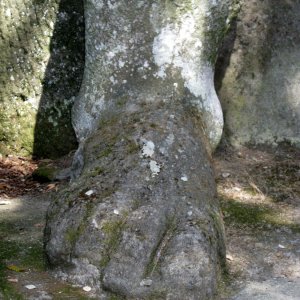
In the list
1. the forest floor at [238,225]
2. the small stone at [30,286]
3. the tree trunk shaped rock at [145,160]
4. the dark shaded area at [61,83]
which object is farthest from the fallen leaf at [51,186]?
the small stone at [30,286]

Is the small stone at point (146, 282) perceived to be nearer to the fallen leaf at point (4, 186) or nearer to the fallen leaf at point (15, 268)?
the fallen leaf at point (15, 268)

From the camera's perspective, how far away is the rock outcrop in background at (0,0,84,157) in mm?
5062

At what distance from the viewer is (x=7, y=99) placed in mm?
5199

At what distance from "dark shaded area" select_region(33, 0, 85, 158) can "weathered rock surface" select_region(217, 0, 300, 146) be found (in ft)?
3.57

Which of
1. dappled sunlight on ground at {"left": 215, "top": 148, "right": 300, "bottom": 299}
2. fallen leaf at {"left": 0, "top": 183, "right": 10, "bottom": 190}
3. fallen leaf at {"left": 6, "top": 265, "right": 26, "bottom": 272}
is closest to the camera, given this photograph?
fallen leaf at {"left": 6, "top": 265, "right": 26, "bottom": 272}

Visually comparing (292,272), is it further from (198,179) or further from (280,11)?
(280,11)

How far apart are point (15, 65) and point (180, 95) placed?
1.74 meters

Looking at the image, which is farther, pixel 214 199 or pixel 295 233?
pixel 295 233

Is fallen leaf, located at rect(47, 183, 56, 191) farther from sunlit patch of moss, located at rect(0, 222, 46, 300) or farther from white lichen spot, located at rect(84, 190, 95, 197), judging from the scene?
white lichen spot, located at rect(84, 190, 95, 197)

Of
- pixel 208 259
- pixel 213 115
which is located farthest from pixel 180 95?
pixel 208 259

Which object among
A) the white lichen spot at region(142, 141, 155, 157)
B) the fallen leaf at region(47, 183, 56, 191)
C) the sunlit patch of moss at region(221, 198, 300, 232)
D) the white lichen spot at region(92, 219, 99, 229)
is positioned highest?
the white lichen spot at region(142, 141, 155, 157)

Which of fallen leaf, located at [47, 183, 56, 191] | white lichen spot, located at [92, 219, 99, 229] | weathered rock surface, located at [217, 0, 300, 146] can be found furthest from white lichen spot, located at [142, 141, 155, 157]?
weathered rock surface, located at [217, 0, 300, 146]

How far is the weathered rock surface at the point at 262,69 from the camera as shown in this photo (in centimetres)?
487

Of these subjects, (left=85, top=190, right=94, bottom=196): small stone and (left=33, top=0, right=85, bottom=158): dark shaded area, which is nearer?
(left=85, top=190, right=94, bottom=196): small stone
